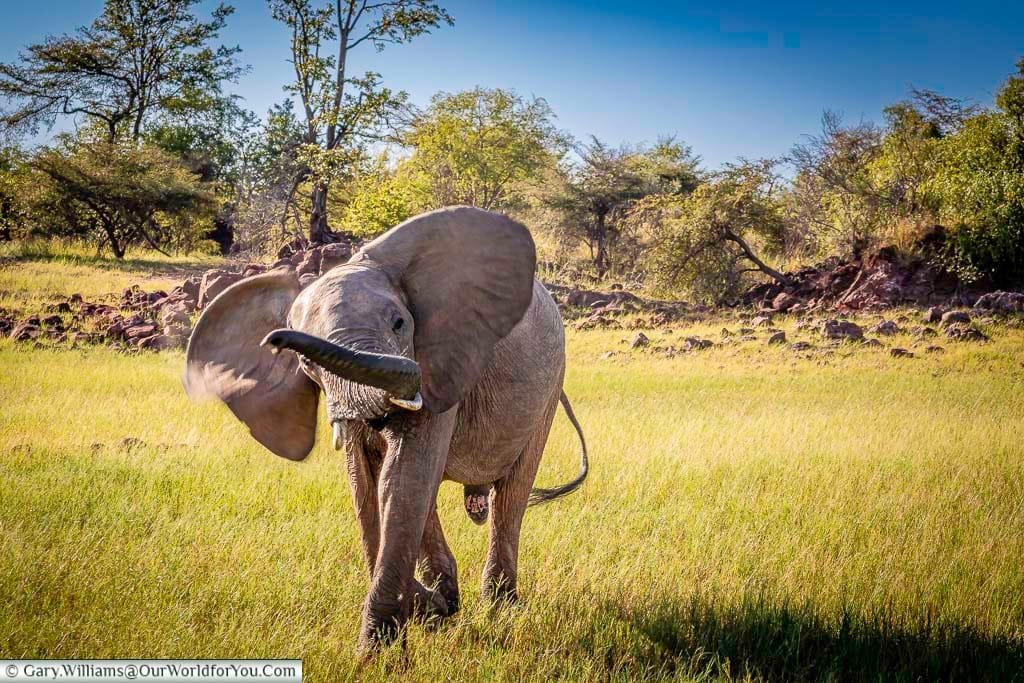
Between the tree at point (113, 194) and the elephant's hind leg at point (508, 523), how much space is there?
2178 cm

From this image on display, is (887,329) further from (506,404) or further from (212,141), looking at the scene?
(212,141)

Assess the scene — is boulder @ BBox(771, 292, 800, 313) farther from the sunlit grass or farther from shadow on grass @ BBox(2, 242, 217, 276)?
shadow on grass @ BBox(2, 242, 217, 276)

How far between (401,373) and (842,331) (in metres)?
15.5

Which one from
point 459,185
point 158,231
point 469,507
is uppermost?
point 459,185

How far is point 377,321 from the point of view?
3303 mm

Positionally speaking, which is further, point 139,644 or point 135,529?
point 135,529

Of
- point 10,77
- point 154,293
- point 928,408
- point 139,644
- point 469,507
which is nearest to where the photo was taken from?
point 139,644

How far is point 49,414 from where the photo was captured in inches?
361

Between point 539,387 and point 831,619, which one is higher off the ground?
point 539,387

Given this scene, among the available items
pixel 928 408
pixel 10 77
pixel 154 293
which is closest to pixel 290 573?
pixel 928 408

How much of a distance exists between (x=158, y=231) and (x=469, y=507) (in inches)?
992

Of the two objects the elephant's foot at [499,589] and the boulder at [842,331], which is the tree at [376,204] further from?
the elephant's foot at [499,589]

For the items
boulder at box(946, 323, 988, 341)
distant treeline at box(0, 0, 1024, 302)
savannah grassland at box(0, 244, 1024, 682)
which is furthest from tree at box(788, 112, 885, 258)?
savannah grassland at box(0, 244, 1024, 682)

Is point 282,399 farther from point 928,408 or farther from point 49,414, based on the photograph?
point 928,408
